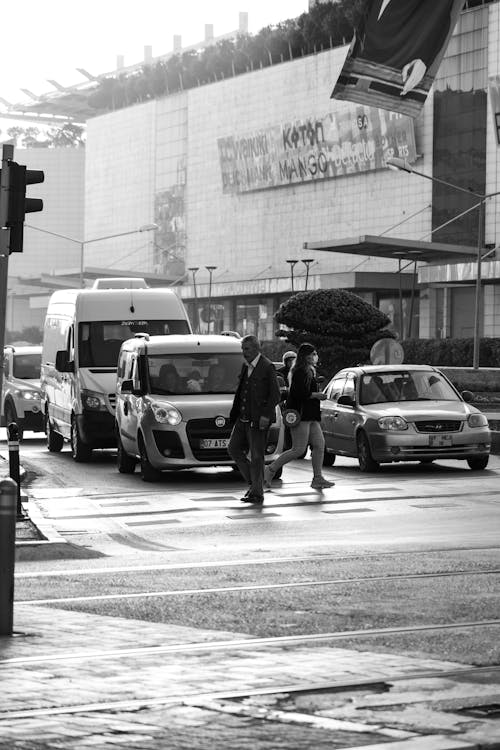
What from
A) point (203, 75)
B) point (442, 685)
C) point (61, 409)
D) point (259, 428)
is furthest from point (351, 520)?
point (203, 75)

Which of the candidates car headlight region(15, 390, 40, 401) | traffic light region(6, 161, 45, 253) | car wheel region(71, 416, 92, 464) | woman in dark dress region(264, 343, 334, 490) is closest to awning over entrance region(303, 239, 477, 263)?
car headlight region(15, 390, 40, 401)

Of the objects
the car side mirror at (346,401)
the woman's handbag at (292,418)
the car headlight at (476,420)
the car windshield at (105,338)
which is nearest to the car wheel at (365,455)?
the car side mirror at (346,401)

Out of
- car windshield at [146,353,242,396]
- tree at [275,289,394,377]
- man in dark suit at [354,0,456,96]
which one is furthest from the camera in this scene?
man in dark suit at [354,0,456,96]

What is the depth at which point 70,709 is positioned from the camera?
6.39 m

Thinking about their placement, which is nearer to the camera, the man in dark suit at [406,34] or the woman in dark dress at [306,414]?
the woman in dark dress at [306,414]

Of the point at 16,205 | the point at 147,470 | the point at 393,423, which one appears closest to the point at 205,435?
the point at 147,470

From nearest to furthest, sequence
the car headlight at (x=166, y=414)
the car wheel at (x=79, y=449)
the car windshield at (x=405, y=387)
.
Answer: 1. the car headlight at (x=166, y=414)
2. the car windshield at (x=405, y=387)
3. the car wheel at (x=79, y=449)

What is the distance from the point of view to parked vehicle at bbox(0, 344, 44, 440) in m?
32.4

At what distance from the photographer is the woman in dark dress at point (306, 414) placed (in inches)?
770

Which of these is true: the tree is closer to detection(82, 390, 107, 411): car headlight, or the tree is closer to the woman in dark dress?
detection(82, 390, 107, 411): car headlight

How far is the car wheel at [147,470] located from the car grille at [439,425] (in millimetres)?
3552

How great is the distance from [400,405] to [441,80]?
68.7 m

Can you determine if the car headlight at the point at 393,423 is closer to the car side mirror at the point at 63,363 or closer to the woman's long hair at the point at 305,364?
the woman's long hair at the point at 305,364

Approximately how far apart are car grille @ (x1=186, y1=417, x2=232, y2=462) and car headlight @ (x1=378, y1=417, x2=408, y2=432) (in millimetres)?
2365
